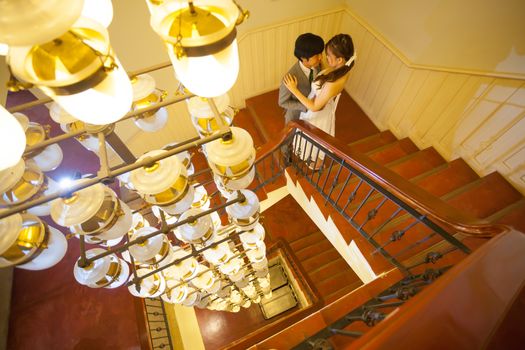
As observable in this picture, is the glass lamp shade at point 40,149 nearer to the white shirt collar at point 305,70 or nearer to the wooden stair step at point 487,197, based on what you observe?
the white shirt collar at point 305,70

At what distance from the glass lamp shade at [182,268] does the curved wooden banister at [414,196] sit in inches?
54.0

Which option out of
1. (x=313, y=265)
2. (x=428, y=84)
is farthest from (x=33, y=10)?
(x=313, y=265)

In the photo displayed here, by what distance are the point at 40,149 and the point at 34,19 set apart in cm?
72

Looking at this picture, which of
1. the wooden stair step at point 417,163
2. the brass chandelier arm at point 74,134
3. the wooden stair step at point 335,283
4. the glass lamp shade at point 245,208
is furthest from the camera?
the wooden stair step at point 335,283

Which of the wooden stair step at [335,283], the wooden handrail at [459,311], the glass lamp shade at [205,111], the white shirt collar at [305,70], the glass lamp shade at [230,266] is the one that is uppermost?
the white shirt collar at [305,70]

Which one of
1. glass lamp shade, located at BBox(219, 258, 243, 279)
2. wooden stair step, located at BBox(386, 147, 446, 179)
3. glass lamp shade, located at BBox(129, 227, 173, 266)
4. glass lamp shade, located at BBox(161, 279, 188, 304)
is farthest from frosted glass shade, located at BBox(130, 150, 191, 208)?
wooden stair step, located at BBox(386, 147, 446, 179)

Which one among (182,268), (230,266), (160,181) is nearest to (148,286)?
(182,268)

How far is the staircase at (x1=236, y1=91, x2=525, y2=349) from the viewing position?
2.35 m

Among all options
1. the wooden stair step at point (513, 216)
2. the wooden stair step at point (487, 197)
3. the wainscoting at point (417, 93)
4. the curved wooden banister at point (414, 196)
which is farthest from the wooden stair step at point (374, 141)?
the curved wooden banister at point (414, 196)

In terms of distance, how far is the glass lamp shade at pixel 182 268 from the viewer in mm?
1614

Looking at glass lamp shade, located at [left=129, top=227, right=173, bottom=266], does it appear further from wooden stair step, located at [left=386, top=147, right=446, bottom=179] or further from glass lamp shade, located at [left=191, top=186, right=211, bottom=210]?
wooden stair step, located at [left=386, top=147, right=446, bottom=179]

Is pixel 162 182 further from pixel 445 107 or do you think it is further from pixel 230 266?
pixel 445 107

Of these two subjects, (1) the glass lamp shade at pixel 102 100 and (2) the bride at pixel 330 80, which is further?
(2) the bride at pixel 330 80

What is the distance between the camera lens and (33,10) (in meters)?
0.44
